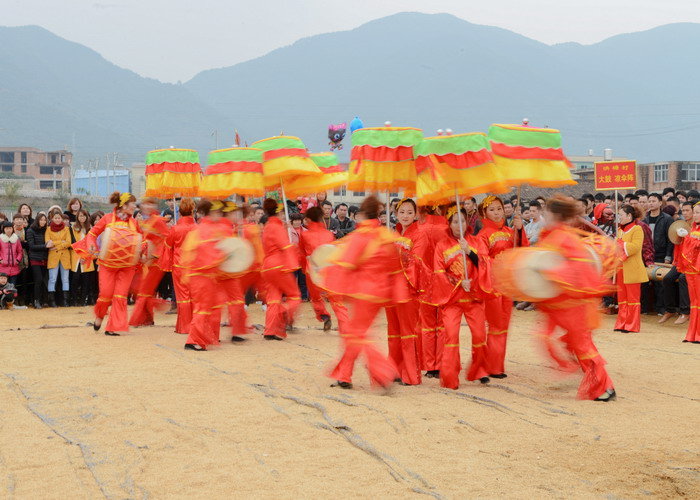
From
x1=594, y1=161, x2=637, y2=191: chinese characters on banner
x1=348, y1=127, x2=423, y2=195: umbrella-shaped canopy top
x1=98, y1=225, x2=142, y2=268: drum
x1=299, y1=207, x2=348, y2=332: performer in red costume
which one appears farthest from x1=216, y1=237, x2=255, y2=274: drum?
x1=594, y1=161, x2=637, y2=191: chinese characters on banner

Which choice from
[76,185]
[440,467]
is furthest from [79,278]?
[76,185]

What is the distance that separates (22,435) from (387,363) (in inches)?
111

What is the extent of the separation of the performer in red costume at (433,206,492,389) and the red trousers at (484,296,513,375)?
18cm

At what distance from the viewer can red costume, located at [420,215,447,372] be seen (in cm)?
764

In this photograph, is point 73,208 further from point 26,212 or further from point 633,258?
point 633,258

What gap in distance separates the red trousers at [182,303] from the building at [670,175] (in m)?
42.2

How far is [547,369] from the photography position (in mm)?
8656

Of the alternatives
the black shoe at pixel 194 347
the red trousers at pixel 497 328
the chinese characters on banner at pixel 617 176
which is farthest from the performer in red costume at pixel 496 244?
the chinese characters on banner at pixel 617 176

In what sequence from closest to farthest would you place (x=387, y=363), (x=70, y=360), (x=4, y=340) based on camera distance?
(x=387, y=363)
(x=70, y=360)
(x=4, y=340)

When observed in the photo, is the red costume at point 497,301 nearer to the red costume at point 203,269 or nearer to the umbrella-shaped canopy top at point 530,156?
the umbrella-shaped canopy top at point 530,156

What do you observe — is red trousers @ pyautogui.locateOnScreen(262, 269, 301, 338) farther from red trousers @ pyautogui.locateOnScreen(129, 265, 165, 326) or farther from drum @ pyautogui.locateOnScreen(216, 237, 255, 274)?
red trousers @ pyautogui.locateOnScreen(129, 265, 165, 326)

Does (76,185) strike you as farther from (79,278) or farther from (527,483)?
(527,483)

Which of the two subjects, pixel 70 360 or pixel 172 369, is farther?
pixel 70 360

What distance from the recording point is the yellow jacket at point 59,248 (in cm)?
1527
